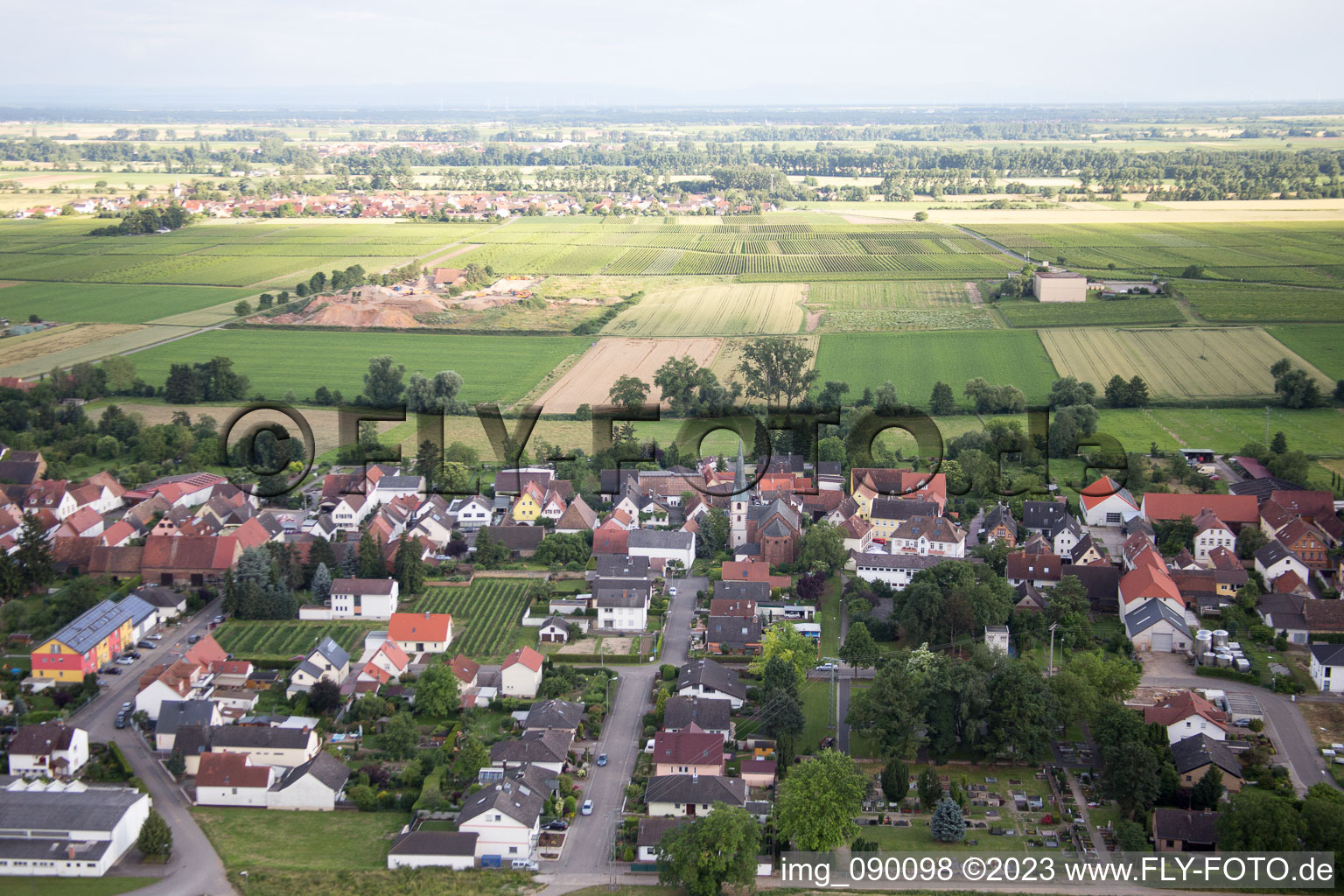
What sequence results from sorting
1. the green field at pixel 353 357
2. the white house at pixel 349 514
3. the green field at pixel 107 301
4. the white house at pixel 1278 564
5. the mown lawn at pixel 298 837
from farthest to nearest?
the green field at pixel 107 301
the green field at pixel 353 357
the white house at pixel 349 514
the white house at pixel 1278 564
the mown lawn at pixel 298 837

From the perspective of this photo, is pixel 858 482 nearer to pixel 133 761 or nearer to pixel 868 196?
pixel 133 761

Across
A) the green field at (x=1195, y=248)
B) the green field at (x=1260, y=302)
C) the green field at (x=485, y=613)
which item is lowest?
the green field at (x=485, y=613)

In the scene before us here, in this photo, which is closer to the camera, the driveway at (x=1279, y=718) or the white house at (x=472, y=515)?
the driveway at (x=1279, y=718)

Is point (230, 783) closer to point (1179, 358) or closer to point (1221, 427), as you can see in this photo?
point (1221, 427)

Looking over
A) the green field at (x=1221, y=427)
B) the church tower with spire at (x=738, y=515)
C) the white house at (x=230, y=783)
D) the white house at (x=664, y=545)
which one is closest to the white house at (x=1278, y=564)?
the green field at (x=1221, y=427)

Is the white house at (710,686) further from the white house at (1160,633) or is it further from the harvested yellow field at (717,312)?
the harvested yellow field at (717,312)

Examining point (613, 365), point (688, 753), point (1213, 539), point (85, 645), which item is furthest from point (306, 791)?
point (613, 365)
